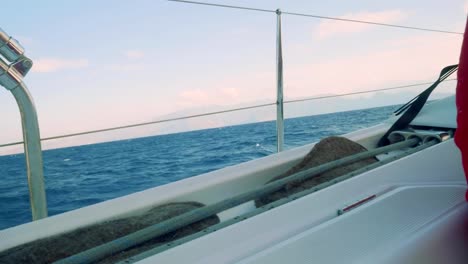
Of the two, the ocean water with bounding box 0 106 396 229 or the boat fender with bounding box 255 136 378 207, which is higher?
the boat fender with bounding box 255 136 378 207

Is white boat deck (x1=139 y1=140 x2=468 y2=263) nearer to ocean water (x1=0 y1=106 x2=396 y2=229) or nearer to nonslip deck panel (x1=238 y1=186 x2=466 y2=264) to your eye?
nonslip deck panel (x1=238 y1=186 x2=466 y2=264)

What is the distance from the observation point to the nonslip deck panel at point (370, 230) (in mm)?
537

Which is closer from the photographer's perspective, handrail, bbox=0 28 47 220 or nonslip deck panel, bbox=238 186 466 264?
nonslip deck panel, bbox=238 186 466 264

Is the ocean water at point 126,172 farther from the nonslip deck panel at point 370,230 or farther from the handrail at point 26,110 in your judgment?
the nonslip deck panel at point 370,230

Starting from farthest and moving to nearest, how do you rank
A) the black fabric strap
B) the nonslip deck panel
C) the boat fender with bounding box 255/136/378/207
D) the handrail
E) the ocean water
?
the ocean water, the black fabric strap, the boat fender with bounding box 255/136/378/207, the handrail, the nonslip deck panel

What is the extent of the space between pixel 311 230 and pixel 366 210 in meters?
0.14

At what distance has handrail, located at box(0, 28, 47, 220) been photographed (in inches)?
27.3

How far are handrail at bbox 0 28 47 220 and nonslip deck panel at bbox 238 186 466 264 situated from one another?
52cm

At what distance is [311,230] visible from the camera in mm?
590

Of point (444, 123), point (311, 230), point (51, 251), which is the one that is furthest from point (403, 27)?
point (51, 251)

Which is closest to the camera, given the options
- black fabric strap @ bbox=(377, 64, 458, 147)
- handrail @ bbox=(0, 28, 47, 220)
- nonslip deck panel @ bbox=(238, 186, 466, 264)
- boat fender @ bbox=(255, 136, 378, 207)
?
nonslip deck panel @ bbox=(238, 186, 466, 264)

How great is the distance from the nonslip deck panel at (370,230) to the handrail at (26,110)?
20.5 inches

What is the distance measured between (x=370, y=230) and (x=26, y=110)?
721 mm

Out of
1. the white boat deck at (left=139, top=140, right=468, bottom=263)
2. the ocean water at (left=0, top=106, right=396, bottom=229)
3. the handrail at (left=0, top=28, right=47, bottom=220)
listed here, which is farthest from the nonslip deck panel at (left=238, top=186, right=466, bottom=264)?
the ocean water at (left=0, top=106, right=396, bottom=229)
